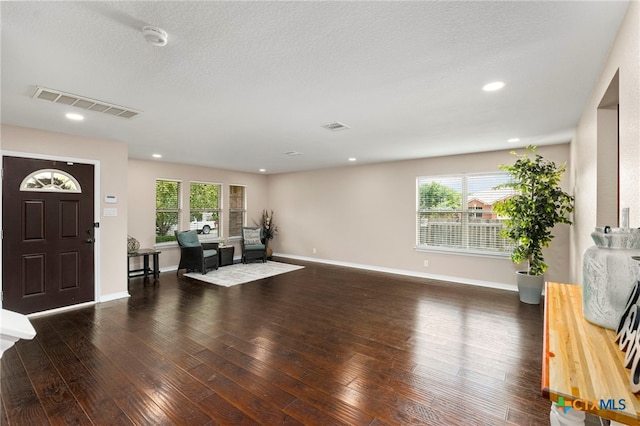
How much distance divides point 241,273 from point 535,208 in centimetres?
549

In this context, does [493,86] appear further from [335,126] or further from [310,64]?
[335,126]

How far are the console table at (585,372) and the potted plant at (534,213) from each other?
11.7 ft

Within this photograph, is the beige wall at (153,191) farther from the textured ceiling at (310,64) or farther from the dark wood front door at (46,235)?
the textured ceiling at (310,64)

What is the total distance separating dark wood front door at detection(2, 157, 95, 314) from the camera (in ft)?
12.2

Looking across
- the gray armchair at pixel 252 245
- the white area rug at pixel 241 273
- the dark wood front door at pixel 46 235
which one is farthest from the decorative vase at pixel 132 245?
the gray armchair at pixel 252 245

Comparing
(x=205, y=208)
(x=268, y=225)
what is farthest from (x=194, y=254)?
(x=268, y=225)

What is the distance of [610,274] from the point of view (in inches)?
43.0

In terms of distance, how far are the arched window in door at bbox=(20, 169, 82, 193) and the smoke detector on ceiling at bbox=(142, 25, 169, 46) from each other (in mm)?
3495

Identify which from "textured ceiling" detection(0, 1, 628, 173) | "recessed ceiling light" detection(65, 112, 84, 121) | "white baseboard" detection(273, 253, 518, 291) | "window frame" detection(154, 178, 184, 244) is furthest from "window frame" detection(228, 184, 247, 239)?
"recessed ceiling light" detection(65, 112, 84, 121)

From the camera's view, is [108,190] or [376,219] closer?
[108,190]

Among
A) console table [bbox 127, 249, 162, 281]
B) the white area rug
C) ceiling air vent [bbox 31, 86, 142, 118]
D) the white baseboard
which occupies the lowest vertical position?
the white area rug

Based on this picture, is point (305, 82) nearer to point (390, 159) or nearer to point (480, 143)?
point (480, 143)

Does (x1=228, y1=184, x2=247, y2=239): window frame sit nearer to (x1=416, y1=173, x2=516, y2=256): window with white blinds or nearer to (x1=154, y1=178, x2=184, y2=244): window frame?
(x1=154, y1=178, x2=184, y2=244): window frame

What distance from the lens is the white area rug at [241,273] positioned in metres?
5.71
